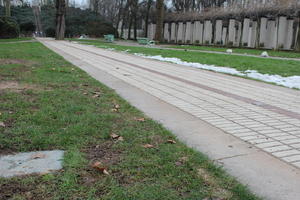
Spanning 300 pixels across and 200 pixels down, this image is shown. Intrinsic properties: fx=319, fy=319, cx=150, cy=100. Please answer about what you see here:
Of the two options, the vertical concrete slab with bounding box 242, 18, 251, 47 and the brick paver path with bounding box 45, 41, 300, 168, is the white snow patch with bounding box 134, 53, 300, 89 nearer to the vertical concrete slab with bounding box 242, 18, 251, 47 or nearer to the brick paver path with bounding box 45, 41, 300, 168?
the brick paver path with bounding box 45, 41, 300, 168

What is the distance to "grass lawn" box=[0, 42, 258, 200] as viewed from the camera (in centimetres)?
244

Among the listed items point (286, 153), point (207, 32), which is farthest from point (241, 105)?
point (207, 32)

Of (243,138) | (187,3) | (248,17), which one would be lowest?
(243,138)

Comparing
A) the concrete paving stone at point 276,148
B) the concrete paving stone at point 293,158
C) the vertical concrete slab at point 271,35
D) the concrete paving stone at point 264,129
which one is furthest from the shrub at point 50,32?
the concrete paving stone at point 293,158

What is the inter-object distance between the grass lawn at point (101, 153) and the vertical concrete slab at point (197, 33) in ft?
95.4

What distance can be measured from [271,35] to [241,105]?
22.7 m

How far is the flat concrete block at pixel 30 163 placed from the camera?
2729 mm

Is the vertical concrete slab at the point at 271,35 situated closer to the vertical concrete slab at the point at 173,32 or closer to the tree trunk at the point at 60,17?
the vertical concrete slab at the point at 173,32

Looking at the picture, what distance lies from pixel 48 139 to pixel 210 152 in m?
1.73

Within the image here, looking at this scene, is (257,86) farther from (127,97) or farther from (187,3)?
(187,3)

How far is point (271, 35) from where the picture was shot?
86.0ft

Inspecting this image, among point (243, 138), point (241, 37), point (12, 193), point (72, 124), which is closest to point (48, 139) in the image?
point (72, 124)

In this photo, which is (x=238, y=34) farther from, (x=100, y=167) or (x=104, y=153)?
(x=100, y=167)

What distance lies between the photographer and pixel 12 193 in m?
2.37
